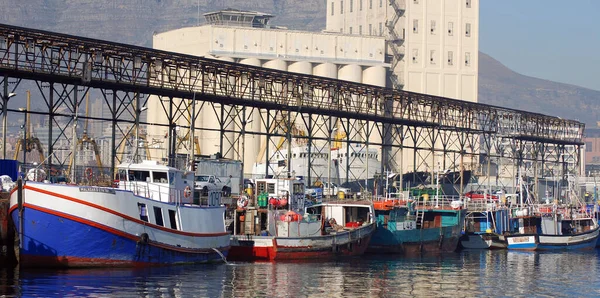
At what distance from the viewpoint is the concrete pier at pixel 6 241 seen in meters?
51.8

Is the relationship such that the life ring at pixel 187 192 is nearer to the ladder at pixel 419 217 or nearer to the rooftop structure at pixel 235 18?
the ladder at pixel 419 217

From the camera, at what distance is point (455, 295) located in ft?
163

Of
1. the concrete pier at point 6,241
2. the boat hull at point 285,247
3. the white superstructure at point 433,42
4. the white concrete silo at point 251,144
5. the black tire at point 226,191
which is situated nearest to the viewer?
the concrete pier at point 6,241

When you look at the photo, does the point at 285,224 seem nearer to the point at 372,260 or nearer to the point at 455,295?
the point at 372,260

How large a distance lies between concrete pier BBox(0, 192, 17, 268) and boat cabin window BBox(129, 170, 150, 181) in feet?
24.6

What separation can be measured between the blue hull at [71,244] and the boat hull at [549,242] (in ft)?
149

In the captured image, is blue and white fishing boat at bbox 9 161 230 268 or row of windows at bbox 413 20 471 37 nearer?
blue and white fishing boat at bbox 9 161 230 268

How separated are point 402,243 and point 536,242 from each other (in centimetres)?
1678

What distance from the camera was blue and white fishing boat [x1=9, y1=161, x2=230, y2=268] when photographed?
49.2 meters

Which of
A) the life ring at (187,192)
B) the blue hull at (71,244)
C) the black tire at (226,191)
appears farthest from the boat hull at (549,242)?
the blue hull at (71,244)

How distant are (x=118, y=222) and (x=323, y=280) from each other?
453 inches

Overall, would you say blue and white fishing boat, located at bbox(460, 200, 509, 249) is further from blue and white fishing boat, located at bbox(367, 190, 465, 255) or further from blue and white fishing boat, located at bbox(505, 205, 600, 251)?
blue and white fishing boat, located at bbox(367, 190, 465, 255)

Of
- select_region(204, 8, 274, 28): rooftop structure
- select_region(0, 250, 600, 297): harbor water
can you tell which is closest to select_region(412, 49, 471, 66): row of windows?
select_region(204, 8, 274, 28): rooftop structure

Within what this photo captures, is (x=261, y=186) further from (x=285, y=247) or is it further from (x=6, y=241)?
(x=6, y=241)
